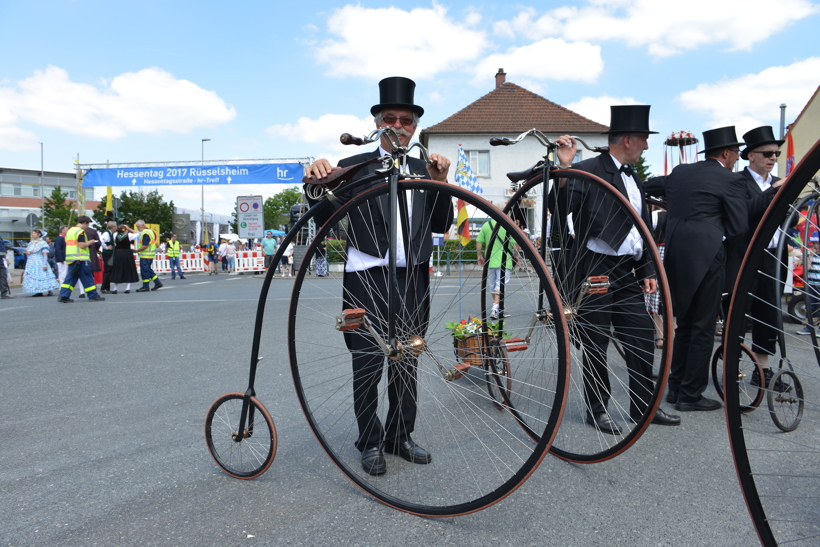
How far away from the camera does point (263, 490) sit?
2.96 m

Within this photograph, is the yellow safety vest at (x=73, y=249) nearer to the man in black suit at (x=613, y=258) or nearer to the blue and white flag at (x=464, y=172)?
the blue and white flag at (x=464, y=172)

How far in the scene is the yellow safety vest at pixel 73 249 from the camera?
12984 mm

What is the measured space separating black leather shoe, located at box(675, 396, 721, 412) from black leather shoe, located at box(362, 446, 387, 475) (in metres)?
2.47

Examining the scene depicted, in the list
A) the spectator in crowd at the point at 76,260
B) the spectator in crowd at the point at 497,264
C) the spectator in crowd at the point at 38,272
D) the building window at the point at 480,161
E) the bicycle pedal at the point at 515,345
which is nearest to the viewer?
the bicycle pedal at the point at 515,345

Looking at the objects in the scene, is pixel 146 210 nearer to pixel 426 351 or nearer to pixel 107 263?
pixel 107 263

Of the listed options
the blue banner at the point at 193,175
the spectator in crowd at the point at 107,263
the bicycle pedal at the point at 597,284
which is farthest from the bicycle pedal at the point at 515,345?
the blue banner at the point at 193,175

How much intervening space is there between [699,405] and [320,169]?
3.37 metres

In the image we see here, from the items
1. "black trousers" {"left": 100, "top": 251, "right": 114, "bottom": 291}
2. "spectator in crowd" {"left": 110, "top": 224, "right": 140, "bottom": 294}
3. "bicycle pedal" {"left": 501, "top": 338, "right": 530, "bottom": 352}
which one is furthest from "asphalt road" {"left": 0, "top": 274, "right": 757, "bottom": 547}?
"black trousers" {"left": 100, "top": 251, "right": 114, "bottom": 291}

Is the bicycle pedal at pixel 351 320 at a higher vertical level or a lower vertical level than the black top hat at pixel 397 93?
lower

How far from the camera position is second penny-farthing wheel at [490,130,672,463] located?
307 cm

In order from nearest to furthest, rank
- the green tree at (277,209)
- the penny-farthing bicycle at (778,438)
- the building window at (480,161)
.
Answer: the penny-farthing bicycle at (778,438) < the building window at (480,161) < the green tree at (277,209)

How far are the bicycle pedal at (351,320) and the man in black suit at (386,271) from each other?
136mm

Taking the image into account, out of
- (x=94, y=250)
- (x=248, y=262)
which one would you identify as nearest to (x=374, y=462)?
(x=94, y=250)

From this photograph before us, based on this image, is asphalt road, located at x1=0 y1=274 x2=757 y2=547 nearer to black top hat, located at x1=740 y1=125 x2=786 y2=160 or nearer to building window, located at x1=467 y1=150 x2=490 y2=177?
black top hat, located at x1=740 y1=125 x2=786 y2=160
